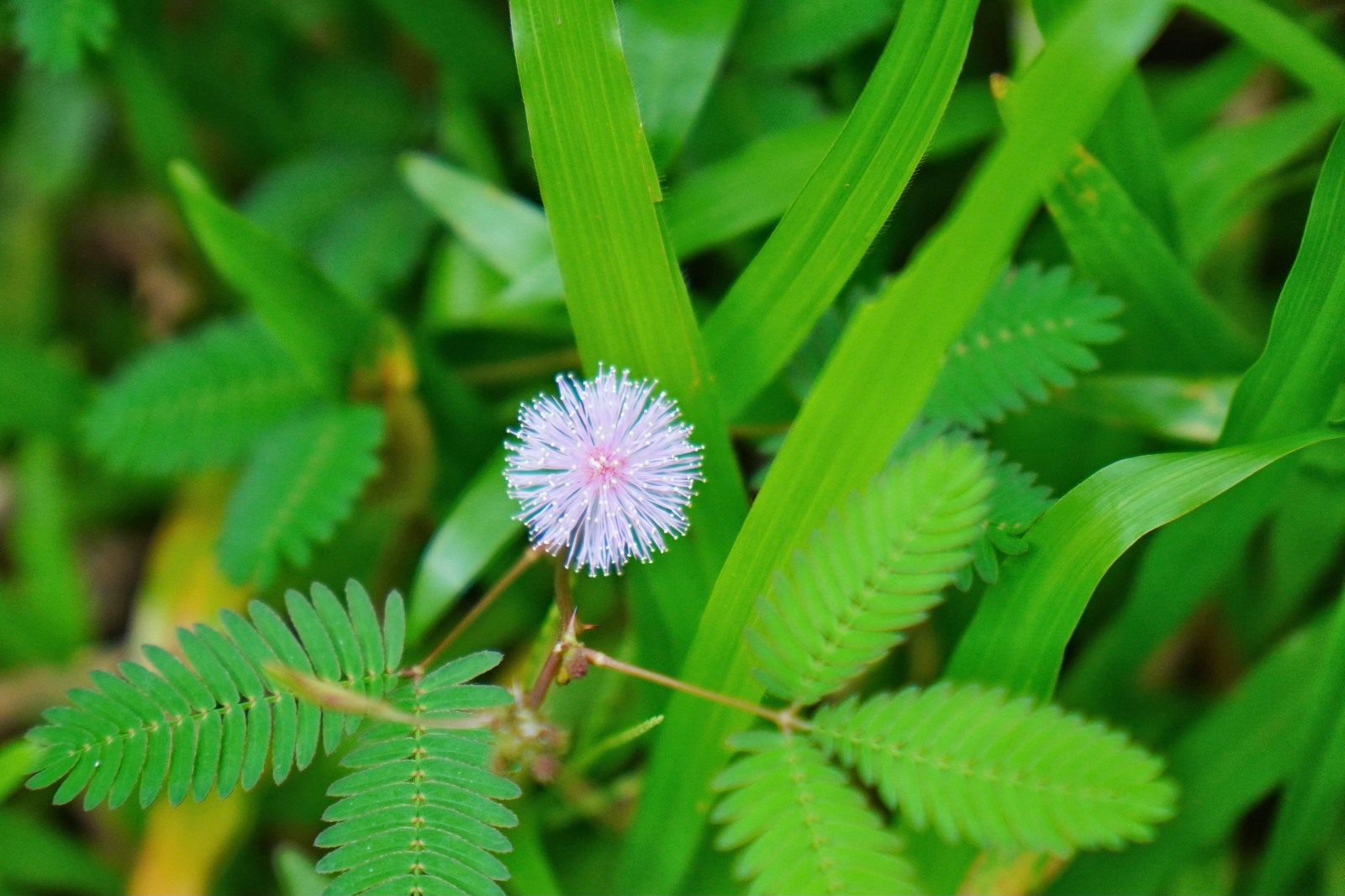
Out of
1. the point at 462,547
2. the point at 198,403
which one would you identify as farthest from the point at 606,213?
the point at 198,403

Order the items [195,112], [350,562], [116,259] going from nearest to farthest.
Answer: [350,562], [195,112], [116,259]

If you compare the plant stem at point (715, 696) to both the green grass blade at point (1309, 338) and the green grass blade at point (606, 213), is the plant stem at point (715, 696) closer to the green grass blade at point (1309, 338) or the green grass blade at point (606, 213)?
the green grass blade at point (606, 213)

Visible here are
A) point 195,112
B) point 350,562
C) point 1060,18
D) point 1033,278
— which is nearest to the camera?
point 1060,18

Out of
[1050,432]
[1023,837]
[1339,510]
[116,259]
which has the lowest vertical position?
[1023,837]

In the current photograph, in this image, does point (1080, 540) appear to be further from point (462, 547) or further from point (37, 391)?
point (37, 391)

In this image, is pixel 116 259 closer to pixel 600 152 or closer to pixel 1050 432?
pixel 600 152

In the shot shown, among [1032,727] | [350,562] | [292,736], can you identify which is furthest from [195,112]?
[1032,727]

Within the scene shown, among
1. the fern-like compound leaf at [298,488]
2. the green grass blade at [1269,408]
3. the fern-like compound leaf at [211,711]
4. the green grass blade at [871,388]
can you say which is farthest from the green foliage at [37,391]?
the green grass blade at [1269,408]
